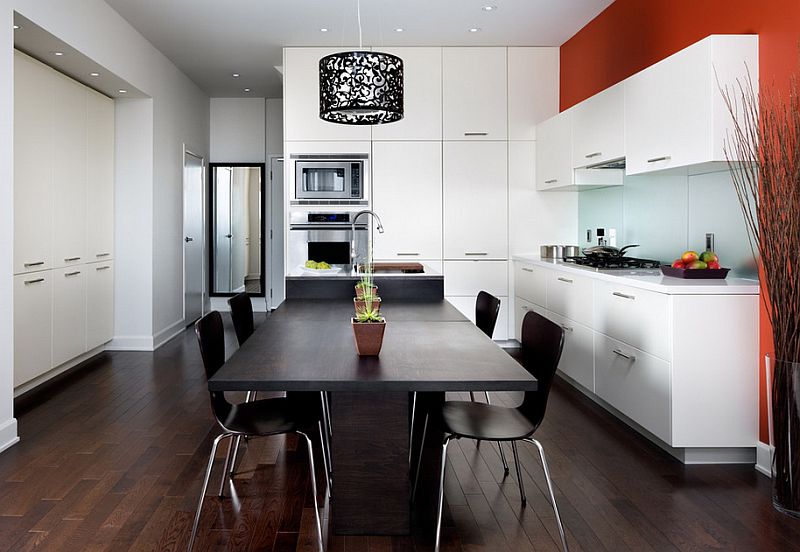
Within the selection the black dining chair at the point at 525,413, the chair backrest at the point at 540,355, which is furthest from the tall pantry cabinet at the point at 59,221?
the chair backrest at the point at 540,355

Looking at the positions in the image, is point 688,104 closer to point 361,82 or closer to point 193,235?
point 361,82

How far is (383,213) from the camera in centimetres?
644

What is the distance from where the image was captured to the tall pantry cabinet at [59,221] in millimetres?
4570

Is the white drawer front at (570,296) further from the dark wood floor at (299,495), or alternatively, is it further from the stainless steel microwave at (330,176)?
the stainless steel microwave at (330,176)

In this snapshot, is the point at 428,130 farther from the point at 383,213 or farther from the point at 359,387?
the point at 359,387

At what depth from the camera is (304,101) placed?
6.36 metres

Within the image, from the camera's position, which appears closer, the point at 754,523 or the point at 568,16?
the point at 754,523

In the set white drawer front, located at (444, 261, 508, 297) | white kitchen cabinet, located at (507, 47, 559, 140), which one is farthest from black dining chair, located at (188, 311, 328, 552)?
white kitchen cabinet, located at (507, 47, 559, 140)

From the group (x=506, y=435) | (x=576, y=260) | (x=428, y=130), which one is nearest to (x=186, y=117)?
(x=428, y=130)

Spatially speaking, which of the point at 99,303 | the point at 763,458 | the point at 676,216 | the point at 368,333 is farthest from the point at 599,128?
the point at 99,303

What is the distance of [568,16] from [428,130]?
1.58 meters

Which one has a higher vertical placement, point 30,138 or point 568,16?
point 568,16

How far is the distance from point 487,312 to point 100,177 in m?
3.97

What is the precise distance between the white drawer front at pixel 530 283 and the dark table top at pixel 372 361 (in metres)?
2.27
